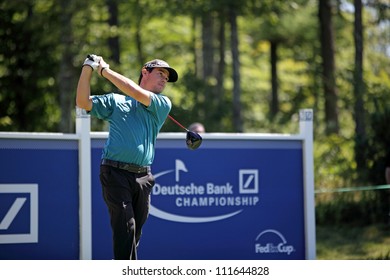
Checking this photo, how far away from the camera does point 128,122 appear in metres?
6.32

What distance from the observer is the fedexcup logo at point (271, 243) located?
30.1 feet

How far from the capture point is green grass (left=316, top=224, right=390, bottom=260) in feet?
35.0

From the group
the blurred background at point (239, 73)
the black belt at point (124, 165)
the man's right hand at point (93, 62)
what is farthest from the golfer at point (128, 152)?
the blurred background at point (239, 73)

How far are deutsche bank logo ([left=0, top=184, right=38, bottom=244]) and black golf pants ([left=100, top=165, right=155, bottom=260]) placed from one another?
2017 millimetres

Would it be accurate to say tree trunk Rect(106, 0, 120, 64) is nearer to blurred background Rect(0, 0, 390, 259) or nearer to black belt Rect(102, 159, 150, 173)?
blurred background Rect(0, 0, 390, 259)

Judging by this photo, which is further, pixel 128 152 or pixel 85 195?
pixel 85 195

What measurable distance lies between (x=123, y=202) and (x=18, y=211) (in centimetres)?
222

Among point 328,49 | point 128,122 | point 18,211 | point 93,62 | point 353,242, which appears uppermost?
point 328,49

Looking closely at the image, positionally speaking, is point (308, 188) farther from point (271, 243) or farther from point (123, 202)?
point (123, 202)

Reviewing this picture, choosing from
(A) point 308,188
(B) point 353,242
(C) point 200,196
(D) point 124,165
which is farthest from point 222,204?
(B) point 353,242

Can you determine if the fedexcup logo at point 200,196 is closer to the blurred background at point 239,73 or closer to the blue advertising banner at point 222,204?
the blue advertising banner at point 222,204

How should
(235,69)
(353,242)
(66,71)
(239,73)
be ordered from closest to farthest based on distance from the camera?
(353,242), (66,71), (235,69), (239,73)
